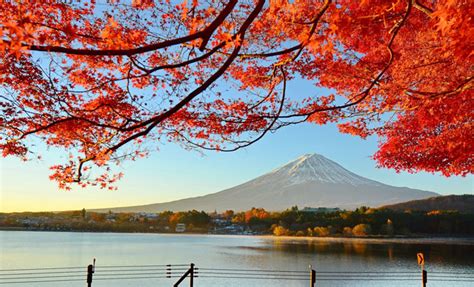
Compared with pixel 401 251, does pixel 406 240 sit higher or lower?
lower

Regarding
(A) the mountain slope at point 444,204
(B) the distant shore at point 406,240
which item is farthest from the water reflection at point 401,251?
(A) the mountain slope at point 444,204

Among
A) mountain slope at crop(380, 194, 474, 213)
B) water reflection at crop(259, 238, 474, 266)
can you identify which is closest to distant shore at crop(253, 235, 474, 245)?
water reflection at crop(259, 238, 474, 266)

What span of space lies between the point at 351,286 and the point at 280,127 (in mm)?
11331

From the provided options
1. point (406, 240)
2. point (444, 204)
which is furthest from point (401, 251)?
point (444, 204)

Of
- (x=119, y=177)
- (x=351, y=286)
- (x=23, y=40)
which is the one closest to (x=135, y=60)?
(x=23, y=40)

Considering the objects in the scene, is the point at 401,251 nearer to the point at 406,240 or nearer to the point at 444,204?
the point at 406,240

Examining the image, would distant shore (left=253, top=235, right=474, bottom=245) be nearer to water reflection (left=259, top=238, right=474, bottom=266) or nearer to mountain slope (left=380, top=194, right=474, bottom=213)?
water reflection (left=259, top=238, right=474, bottom=266)

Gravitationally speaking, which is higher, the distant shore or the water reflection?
the water reflection

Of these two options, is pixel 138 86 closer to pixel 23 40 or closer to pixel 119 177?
pixel 119 177

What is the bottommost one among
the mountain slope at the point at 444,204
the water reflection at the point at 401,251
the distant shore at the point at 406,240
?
the distant shore at the point at 406,240

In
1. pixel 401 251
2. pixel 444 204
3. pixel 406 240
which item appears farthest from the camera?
pixel 444 204

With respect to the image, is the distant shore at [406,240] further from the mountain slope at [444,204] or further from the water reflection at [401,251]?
the mountain slope at [444,204]

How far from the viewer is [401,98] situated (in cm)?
549

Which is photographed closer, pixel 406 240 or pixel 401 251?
pixel 401 251
